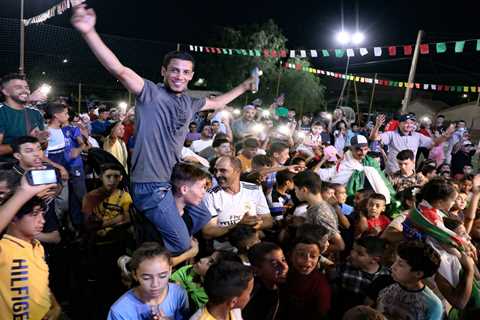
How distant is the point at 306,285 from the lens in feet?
9.48

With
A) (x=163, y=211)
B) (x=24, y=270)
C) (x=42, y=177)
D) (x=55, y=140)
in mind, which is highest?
(x=42, y=177)

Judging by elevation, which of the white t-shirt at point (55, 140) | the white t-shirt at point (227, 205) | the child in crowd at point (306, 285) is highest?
the white t-shirt at point (55, 140)

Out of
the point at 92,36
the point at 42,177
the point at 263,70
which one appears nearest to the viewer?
the point at 42,177

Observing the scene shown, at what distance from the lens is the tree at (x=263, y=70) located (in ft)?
78.1

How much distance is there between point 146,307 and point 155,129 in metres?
1.15

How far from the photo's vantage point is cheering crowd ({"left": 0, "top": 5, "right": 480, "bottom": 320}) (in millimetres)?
2340

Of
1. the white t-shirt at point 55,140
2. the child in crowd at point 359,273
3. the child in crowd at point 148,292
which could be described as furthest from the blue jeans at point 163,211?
the white t-shirt at point 55,140

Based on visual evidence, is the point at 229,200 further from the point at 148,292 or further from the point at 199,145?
the point at 199,145

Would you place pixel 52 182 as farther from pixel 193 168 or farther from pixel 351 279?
pixel 351 279

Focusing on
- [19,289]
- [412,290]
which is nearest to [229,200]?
[412,290]

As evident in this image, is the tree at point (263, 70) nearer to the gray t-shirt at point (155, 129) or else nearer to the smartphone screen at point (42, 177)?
the gray t-shirt at point (155, 129)

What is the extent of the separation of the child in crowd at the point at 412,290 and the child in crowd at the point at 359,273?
0.38 meters

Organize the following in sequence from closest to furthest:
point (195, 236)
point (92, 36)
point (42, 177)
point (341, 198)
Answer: point (42, 177), point (92, 36), point (195, 236), point (341, 198)

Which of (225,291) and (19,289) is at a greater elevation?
(225,291)
